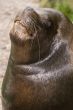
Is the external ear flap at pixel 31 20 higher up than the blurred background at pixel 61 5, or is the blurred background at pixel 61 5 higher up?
the external ear flap at pixel 31 20

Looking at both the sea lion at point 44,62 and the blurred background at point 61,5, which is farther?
the blurred background at point 61,5

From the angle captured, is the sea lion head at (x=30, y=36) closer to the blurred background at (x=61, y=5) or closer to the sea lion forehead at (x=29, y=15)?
the sea lion forehead at (x=29, y=15)

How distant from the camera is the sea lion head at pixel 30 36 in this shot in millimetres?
2521

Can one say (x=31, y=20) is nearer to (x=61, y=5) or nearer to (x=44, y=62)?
(x=44, y=62)

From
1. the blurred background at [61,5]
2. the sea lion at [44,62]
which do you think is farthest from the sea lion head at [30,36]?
the blurred background at [61,5]

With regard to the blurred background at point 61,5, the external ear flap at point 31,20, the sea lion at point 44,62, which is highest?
the external ear flap at point 31,20

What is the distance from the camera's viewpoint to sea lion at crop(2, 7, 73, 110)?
2.56 m

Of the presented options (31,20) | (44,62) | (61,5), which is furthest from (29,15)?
(61,5)

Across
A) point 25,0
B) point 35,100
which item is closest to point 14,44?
point 35,100

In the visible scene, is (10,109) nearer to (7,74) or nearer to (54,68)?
(7,74)

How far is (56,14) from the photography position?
8.64 feet

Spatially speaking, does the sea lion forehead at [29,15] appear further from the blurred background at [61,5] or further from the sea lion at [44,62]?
the blurred background at [61,5]

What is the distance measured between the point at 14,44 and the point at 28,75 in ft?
0.72

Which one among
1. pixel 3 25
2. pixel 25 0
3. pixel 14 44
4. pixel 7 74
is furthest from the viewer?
pixel 25 0
